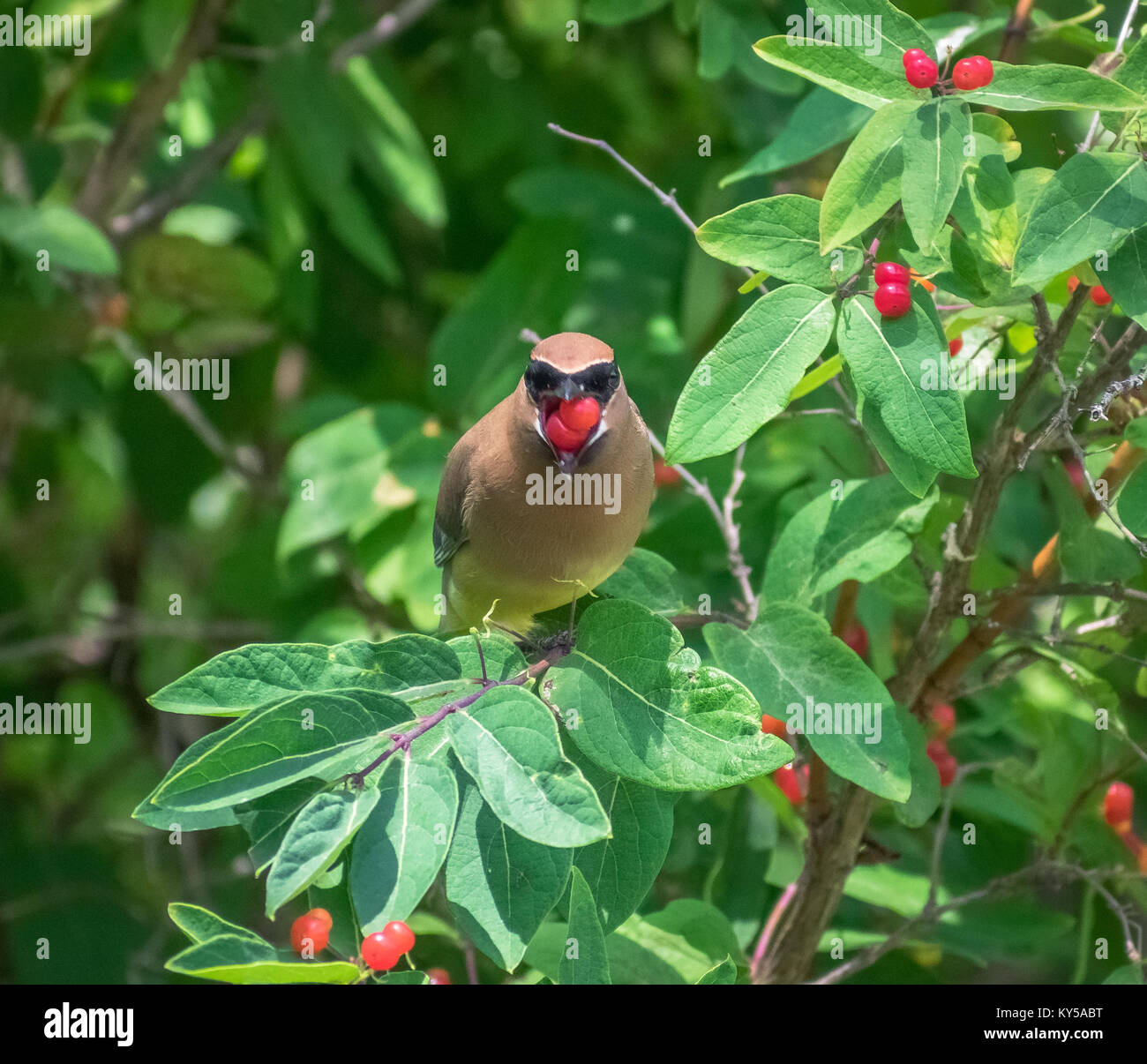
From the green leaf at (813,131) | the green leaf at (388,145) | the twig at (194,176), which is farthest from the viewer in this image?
the twig at (194,176)

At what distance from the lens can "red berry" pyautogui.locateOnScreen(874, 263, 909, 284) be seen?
1652 mm

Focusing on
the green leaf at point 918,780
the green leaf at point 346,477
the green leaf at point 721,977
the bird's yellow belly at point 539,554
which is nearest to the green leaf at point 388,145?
the green leaf at point 346,477

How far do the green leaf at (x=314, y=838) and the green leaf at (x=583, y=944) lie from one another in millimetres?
311

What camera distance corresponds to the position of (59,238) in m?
2.65

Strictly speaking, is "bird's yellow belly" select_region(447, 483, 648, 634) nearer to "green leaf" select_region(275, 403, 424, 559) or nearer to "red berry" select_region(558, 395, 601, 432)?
"red berry" select_region(558, 395, 601, 432)

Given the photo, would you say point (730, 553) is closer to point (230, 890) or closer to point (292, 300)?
point (292, 300)

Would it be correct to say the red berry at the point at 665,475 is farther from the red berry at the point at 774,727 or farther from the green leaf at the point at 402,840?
the green leaf at the point at 402,840

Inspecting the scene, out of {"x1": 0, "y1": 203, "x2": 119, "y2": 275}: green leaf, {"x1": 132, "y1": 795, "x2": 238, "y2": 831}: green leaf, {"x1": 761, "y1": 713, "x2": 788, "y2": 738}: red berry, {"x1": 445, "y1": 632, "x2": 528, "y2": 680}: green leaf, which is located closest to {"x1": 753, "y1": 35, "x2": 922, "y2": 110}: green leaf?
{"x1": 445, "y1": 632, "x2": 528, "y2": 680}: green leaf

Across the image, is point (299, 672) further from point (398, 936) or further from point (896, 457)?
point (896, 457)

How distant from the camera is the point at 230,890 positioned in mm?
3650

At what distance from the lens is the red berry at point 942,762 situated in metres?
2.23

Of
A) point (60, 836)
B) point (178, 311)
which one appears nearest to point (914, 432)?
point (178, 311)

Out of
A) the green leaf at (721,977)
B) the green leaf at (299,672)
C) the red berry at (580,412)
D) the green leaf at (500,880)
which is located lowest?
the green leaf at (721,977)

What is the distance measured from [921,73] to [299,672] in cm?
112
